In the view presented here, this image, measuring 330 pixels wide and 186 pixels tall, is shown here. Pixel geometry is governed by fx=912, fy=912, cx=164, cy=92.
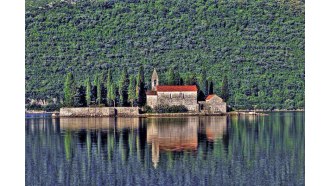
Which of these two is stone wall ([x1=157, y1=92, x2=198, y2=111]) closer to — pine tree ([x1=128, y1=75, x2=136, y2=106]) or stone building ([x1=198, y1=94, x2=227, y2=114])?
stone building ([x1=198, y1=94, x2=227, y2=114])

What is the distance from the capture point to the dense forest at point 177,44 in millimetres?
88438

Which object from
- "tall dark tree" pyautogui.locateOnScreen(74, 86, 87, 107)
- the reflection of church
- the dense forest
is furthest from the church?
the dense forest

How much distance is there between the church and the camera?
66.6m

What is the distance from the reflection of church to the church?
40.1ft

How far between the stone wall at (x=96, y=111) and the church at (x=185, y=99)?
3034 mm

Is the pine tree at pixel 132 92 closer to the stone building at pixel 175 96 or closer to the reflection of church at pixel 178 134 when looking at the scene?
the stone building at pixel 175 96

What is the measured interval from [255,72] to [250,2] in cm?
2387

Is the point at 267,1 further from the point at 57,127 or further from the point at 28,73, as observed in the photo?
the point at 57,127

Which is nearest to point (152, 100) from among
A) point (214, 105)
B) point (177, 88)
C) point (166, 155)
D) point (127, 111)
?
point (177, 88)

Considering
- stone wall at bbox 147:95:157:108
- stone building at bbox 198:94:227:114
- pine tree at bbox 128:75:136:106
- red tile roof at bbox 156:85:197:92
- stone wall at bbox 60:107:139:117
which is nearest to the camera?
stone wall at bbox 60:107:139:117

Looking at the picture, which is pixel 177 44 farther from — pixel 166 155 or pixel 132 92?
pixel 166 155

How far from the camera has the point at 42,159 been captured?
34.1 metres

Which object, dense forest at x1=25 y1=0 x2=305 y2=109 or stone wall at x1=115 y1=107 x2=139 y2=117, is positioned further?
dense forest at x1=25 y1=0 x2=305 y2=109

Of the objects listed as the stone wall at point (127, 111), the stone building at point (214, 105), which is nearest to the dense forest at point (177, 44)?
the stone building at point (214, 105)
